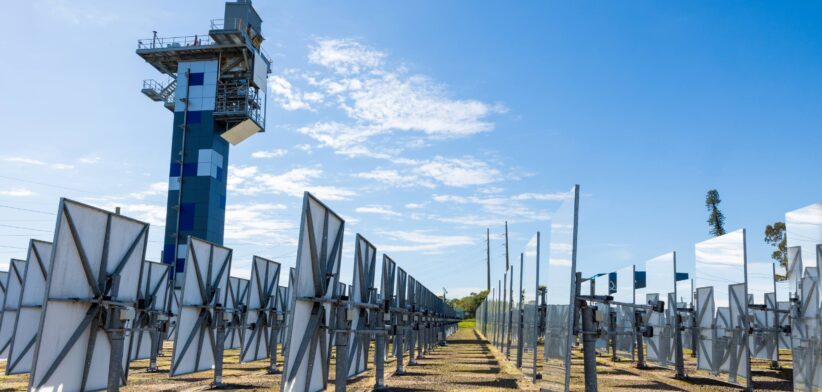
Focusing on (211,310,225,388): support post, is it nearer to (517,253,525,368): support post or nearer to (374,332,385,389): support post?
(374,332,385,389): support post

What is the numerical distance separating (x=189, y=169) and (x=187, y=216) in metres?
4.20

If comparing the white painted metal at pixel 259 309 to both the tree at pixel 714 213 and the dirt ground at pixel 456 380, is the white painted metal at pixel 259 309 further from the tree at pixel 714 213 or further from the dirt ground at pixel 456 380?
the tree at pixel 714 213

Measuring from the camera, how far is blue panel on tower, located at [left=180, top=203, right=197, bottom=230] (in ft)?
181

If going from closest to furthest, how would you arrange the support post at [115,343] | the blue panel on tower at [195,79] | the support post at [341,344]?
the support post at [341,344], the support post at [115,343], the blue panel on tower at [195,79]

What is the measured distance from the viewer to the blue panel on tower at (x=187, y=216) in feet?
181

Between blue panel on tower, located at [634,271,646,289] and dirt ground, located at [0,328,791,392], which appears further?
blue panel on tower, located at [634,271,646,289]

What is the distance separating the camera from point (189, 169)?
56.4 meters

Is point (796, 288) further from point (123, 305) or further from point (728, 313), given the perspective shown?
point (123, 305)

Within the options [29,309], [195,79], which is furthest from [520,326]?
[195,79]

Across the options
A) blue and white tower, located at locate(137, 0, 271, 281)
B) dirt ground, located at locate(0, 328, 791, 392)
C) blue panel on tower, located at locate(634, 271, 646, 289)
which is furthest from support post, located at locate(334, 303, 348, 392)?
blue and white tower, located at locate(137, 0, 271, 281)

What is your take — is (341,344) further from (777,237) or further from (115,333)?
(777,237)

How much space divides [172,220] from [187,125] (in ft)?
28.0

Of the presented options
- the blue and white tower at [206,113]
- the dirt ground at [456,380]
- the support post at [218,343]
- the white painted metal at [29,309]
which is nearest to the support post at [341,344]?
the dirt ground at [456,380]

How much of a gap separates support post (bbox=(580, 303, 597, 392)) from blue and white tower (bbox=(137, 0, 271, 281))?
47588mm
